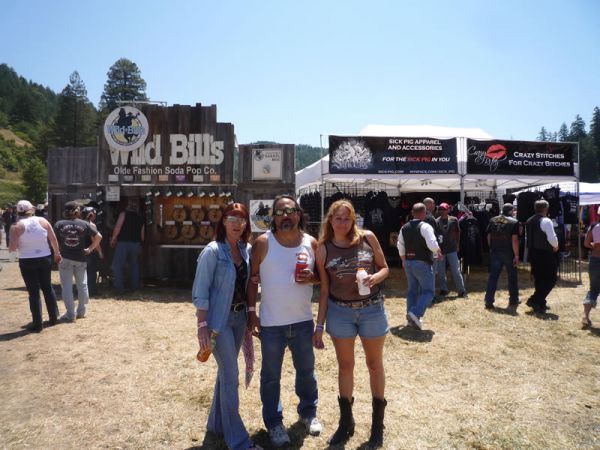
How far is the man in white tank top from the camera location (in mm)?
2967

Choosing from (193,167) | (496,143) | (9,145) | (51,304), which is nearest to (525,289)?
(496,143)

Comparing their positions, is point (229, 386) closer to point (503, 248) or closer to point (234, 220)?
point (234, 220)

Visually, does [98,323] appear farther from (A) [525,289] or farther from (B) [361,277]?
(A) [525,289]

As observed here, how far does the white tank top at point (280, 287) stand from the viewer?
9.72ft

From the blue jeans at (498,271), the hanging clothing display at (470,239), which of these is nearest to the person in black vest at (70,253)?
the blue jeans at (498,271)

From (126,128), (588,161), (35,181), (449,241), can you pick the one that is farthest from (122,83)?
(588,161)

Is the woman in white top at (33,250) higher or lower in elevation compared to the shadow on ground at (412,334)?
higher

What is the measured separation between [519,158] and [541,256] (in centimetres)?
352

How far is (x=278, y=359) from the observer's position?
120 inches

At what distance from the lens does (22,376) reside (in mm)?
4426

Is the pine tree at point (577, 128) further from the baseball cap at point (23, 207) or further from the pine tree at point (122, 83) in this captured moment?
the baseball cap at point (23, 207)

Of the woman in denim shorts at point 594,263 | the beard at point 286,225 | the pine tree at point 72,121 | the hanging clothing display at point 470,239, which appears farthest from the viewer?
the pine tree at point 72,121

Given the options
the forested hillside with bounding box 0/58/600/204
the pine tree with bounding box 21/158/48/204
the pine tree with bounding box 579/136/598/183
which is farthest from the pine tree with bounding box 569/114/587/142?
the pine tree with bounding box 21/158/48/204

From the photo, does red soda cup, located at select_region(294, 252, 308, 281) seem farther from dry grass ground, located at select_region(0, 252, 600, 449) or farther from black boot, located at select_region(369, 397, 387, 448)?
dry grass ground, located at select_region(0, 252, 600, 449)
